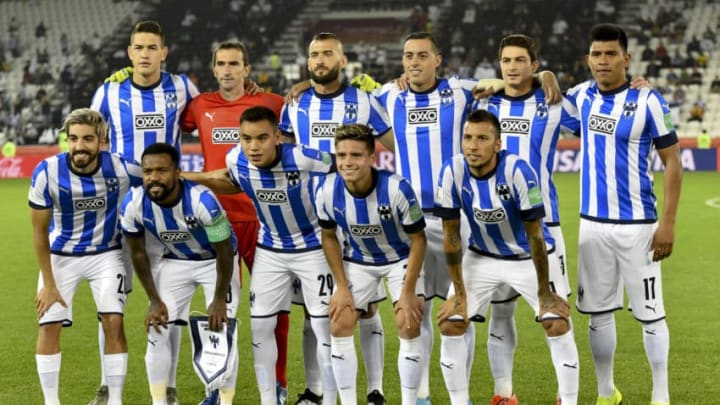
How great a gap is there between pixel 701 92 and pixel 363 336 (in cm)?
2546

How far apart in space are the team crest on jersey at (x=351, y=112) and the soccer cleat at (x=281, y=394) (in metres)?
1.77

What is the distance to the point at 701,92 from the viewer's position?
2975 centimetres

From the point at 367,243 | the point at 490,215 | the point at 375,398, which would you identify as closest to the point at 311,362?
the point at 375,398

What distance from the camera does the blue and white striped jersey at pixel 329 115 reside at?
6.73 meters

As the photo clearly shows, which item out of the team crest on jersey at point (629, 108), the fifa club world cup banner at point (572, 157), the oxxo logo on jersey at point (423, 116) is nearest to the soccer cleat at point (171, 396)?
the oxxo logo on jersey at point (423, 116)

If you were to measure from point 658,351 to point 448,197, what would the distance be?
1.62 m

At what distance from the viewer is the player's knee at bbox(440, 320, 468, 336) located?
5941 millimetres

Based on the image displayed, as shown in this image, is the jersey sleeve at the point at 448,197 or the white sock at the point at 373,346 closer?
the jersey sleeve at the point at 448,197

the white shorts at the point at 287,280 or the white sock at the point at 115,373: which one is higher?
the white shorts at the point at 287,280

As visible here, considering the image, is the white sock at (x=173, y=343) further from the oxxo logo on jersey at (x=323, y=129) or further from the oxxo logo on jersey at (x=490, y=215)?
the oxxo logo on jersey at (x=490, y=215)

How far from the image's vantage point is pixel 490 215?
589cm

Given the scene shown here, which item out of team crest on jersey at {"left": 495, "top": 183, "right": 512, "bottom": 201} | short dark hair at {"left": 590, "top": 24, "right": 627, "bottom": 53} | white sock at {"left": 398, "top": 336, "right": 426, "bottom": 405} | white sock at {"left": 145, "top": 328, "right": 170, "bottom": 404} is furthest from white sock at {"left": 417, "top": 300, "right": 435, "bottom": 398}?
short dark hair at {"left": 590, "top": 24, "right": 627, "bottom": 53}

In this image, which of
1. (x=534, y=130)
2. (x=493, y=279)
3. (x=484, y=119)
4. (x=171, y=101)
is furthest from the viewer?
(x=171, y=101)

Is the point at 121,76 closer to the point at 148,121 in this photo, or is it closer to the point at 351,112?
the point at 148,121
